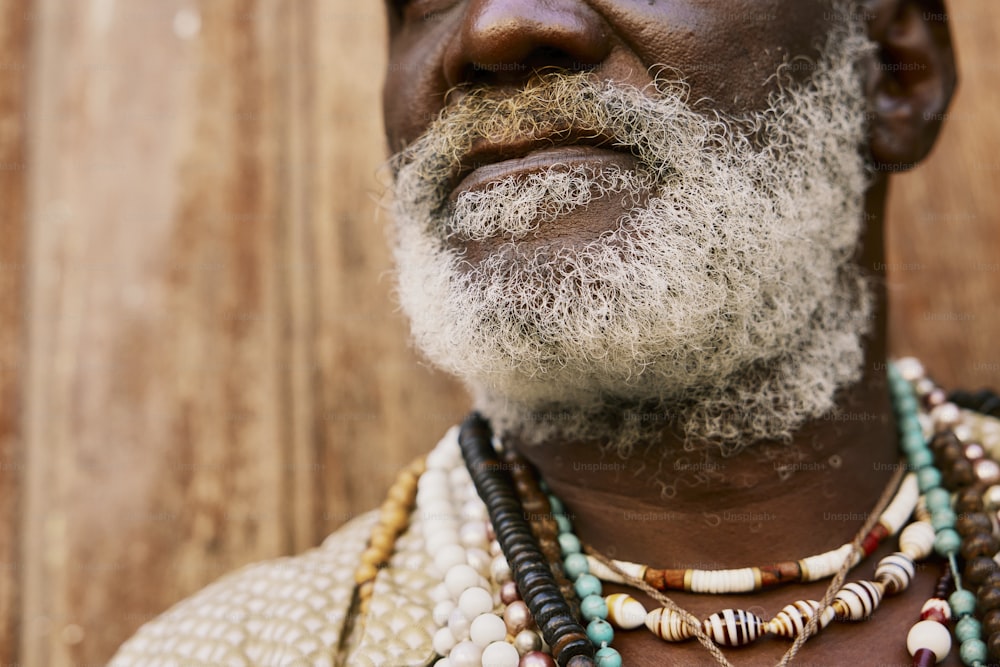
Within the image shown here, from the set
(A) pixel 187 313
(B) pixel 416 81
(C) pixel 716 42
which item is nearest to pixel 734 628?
(C) pixel 716 42

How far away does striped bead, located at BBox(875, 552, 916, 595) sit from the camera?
126 cm

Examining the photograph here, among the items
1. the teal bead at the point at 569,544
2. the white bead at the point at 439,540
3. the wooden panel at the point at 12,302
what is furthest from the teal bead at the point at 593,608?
the wooden panel at the point at 12,302

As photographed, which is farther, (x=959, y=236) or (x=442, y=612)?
(x=959, y=236)

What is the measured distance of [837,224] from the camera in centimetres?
144

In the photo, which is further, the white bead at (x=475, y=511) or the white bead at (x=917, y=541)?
the white bead at (x=475, y=511)

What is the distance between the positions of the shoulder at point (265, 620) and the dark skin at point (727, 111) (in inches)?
16.6

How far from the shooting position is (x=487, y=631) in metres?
1.19

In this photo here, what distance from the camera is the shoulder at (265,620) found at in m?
1.27

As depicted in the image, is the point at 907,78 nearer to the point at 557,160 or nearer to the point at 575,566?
the point at 557,160

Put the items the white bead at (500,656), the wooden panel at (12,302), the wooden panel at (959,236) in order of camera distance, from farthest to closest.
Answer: the wooden panel at (959,236) → the wooden panel at (12,302) → the white bead at (500,656)

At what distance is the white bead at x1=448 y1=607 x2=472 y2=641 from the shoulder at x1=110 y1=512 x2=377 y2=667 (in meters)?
0.19

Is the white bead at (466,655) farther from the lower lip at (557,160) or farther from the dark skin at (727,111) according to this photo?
the lower lip at (557,160)

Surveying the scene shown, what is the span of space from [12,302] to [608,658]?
1.45 m

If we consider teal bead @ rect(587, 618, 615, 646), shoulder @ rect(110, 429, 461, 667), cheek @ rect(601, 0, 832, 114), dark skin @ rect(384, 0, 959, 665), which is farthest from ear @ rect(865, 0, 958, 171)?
shoulder @ rect(110, 429, 461, 667)
